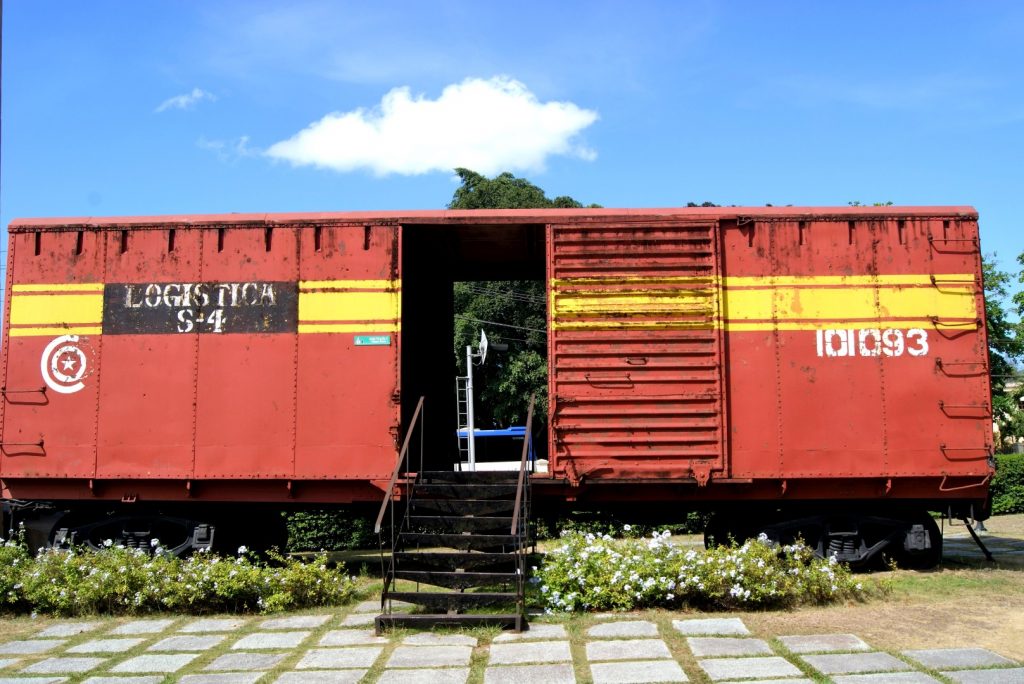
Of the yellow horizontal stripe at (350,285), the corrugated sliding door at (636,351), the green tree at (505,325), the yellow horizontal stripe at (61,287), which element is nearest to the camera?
the corrugated sliding door at (636,351)

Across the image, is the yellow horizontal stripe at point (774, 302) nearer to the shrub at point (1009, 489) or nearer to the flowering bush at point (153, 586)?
the flowering bush at point (153, 586)

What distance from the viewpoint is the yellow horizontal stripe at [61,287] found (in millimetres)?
9172

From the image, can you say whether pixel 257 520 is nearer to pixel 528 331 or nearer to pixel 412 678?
pixel 412 678

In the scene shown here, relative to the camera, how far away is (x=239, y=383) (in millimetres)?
8938

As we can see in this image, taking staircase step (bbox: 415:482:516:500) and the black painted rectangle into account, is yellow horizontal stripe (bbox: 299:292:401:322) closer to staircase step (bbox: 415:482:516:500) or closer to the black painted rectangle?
the black painted rectangle

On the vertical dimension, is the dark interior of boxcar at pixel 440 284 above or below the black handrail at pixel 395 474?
above

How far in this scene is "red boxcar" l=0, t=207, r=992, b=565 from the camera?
8648mm

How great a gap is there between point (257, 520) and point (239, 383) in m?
2.02

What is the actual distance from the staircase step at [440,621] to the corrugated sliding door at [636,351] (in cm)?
201

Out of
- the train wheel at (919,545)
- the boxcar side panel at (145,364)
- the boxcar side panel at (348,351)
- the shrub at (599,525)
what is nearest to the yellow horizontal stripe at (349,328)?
the boxcar side panel at (348,351)

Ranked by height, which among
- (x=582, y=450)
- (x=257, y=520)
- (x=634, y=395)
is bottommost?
(x=257, y=520)

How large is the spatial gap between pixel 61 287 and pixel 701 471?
23.6 feet

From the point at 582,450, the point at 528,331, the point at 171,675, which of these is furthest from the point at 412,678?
the point at 528,331

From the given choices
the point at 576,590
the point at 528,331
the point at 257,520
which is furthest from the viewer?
the point at 528,331
